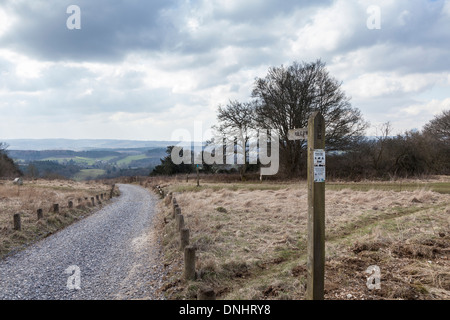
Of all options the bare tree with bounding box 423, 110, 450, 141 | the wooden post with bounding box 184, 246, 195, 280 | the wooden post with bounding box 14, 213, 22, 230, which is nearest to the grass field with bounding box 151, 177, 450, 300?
the wooden post with bounding box 184, 246, 195, 280

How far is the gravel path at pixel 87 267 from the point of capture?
5328mm

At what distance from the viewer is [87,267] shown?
667 centimetres

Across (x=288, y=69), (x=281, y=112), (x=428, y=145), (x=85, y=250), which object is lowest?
(x=85, y=250)

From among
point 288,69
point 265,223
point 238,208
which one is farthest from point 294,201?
point 288,69

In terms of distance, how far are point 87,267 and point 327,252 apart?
5.25 metres

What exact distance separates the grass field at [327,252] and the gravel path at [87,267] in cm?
52

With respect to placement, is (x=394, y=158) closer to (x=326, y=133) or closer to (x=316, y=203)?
(x=326, y=133)

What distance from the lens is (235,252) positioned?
636 centimetres

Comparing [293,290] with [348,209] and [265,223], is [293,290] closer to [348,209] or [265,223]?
[265,223]

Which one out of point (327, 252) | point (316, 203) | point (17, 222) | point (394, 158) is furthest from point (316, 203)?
point (394, 158)

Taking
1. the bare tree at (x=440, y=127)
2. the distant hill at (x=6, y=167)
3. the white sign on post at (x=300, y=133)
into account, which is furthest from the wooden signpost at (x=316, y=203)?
the distant hill at (x=6, y=167)

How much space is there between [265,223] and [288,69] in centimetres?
2083

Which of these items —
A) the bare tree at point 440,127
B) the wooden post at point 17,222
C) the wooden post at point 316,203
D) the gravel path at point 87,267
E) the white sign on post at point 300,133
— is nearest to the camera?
the wooden post at point 316,203

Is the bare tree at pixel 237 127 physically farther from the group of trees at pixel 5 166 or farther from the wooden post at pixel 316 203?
the group of trees at pixel 5 166
